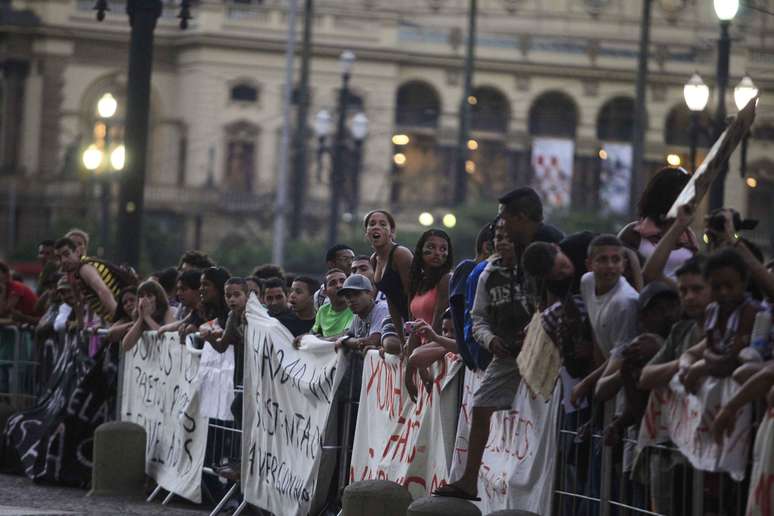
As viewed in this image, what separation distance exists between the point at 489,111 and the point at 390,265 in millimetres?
73984

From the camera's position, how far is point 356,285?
11.9 metres

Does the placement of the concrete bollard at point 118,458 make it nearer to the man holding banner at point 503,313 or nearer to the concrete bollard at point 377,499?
the concrete bollard at point 377,499

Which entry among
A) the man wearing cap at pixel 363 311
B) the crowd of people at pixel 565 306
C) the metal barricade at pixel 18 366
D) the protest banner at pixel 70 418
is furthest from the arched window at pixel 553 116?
the man wearing cap at pixel 363 311

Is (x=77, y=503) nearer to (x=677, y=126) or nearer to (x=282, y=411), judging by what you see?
(x=282, y=411)

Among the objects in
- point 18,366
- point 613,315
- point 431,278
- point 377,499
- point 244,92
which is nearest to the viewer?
point 613,315

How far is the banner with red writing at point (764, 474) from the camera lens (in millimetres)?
7719

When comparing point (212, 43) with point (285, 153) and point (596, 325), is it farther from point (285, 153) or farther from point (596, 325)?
point (596, 325)

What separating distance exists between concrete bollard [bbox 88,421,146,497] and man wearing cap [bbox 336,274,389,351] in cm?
337

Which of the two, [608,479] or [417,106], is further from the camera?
[417,106]

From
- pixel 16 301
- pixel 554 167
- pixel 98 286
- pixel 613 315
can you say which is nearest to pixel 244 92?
pixel 554 167

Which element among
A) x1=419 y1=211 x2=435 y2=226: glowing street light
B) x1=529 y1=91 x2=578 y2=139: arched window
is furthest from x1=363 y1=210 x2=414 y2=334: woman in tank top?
x1=529 y1=91 x2=578 y2=139: arched window

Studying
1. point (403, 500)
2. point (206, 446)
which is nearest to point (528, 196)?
point (403, 500)

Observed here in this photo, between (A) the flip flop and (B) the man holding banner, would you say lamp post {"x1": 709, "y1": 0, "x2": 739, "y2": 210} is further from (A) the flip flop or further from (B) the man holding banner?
(A) the flip flop

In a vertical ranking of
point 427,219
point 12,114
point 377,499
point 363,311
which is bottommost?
point 377,499
